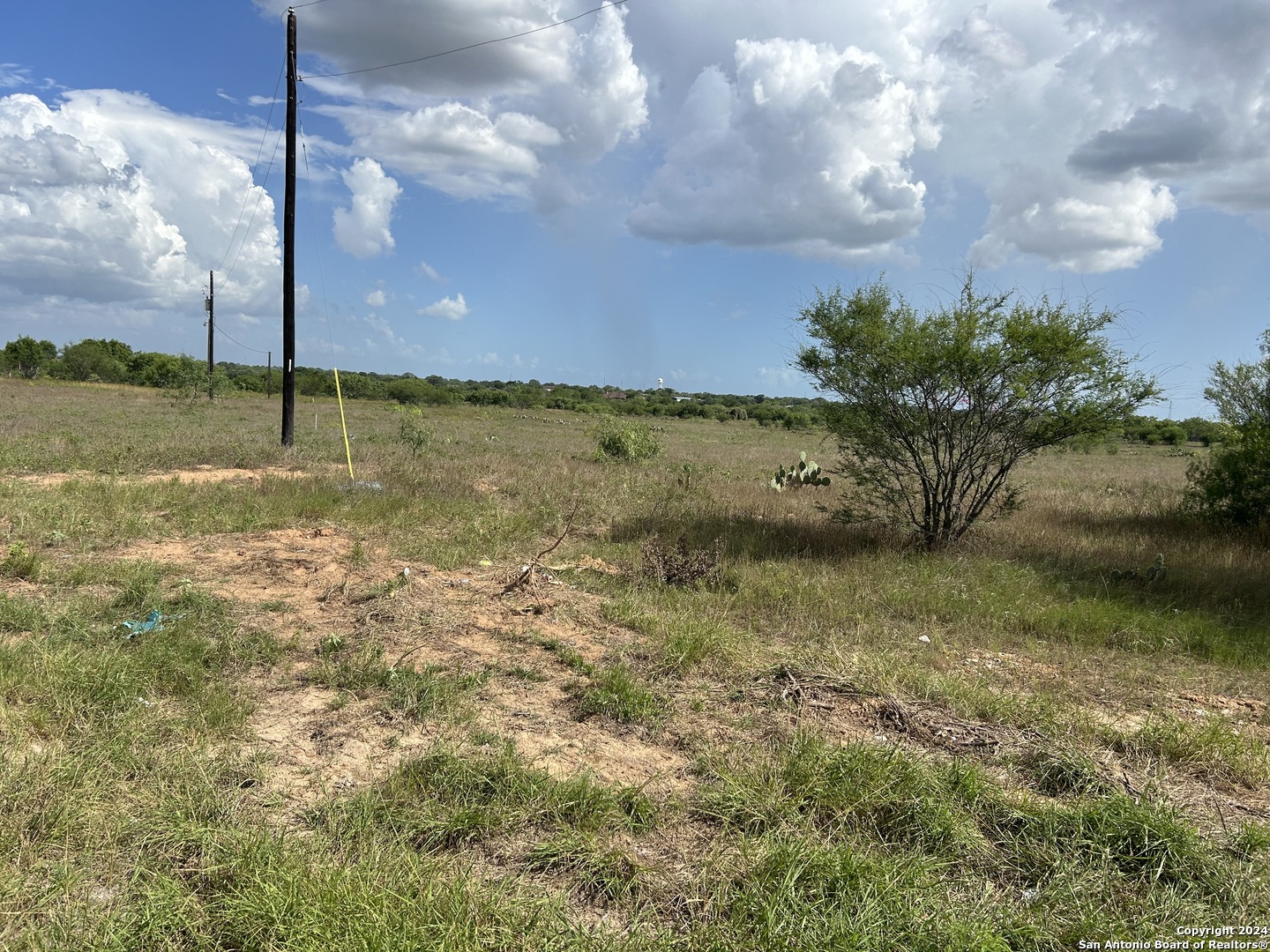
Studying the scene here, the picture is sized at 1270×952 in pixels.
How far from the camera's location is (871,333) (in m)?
9.20

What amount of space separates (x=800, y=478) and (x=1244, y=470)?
266 inches

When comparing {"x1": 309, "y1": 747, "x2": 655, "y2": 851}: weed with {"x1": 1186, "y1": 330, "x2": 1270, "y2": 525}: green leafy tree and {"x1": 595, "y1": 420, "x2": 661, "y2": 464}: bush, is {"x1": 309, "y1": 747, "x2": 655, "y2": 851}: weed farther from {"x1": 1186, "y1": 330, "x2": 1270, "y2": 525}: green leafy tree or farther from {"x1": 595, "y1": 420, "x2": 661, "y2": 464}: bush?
{"x1": 595, "y1": 420, "x2": 661, "y2": 464}: bush

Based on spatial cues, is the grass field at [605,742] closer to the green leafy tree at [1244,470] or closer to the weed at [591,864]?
the weed at [591,864]

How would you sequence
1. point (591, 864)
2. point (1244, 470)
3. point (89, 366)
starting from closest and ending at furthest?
point (591, 864) → point (1244, 470) → point (89, 366)

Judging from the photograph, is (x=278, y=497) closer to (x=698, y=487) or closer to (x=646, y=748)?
(x=698, y=487)

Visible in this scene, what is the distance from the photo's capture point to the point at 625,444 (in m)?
19.8

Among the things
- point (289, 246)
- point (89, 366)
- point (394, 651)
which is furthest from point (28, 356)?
point (394, 651)

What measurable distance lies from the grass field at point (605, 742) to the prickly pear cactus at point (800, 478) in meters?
4.84

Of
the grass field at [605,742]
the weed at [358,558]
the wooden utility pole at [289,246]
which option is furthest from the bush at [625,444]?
the weed at [358,558]

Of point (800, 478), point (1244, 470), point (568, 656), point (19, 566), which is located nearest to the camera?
point (568, 656)

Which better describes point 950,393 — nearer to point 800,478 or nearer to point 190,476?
point 800,478

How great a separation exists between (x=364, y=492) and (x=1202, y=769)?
10.2 meters

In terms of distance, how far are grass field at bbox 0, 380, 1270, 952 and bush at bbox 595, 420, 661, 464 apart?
1041 cm

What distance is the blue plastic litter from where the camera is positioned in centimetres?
521
